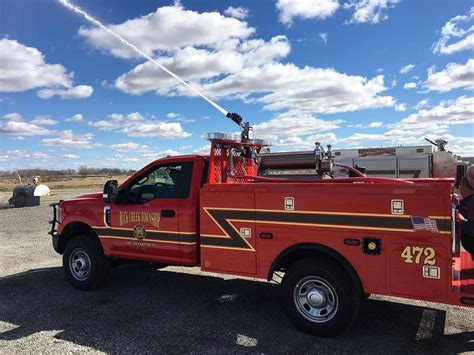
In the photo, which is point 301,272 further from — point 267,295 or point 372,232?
point 267,295

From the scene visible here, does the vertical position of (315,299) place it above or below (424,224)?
below

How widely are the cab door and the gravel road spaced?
2.39ft

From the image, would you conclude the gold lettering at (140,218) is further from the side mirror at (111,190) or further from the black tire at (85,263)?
the black tire at (85,263)

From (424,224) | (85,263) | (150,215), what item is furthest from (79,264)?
(424,224)

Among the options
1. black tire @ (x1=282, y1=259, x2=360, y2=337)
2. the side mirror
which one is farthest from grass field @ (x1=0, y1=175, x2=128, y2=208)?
black tire @ (x1=282, y1=259, x2=360, y2=337)

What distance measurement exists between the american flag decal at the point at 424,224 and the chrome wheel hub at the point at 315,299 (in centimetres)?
107

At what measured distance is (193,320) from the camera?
17.2 ft

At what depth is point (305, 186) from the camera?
4688 millimetres

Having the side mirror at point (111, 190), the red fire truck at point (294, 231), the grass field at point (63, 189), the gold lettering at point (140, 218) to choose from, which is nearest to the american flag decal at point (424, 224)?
the red fire truck at point (294, 231)

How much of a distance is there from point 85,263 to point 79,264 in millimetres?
123

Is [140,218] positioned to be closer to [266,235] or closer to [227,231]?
[227,231]

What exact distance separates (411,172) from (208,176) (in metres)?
11.3

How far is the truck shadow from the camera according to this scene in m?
4.48

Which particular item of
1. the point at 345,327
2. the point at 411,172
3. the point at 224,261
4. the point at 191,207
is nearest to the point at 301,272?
the point at 345,327
